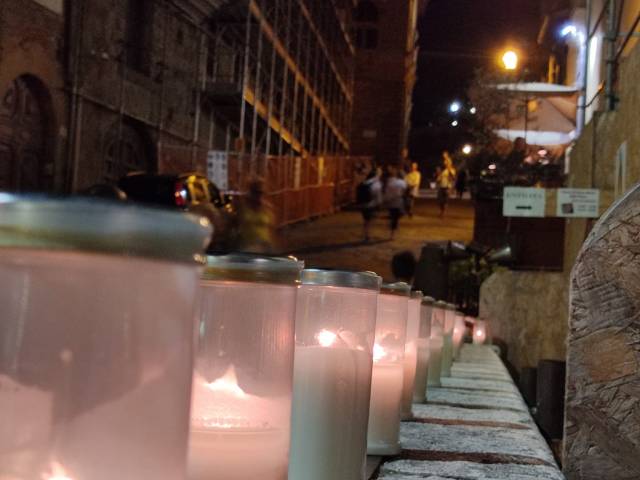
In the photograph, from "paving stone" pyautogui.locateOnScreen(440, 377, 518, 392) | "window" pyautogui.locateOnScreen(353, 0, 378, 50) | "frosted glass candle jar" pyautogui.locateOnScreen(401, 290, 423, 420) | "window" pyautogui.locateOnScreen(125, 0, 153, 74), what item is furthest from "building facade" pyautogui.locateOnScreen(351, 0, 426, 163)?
"frosted glass candle jar" pyautogui.locateOnScreen(401, 290, 423, 420)

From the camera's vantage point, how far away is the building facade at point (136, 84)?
45.4 ft

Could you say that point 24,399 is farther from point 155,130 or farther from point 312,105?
point 312,105

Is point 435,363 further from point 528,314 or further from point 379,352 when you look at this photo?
point 528,314

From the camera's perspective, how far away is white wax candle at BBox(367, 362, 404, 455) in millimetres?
1609

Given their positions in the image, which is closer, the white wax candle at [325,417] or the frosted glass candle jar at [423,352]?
the white wax candle at [325,417]

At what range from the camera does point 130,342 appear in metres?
0.57

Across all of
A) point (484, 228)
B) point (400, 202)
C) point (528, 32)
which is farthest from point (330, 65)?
point (484, 228)

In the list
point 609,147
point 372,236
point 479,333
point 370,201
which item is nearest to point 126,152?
point 370,201

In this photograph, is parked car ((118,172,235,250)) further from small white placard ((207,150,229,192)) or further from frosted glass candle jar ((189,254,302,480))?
frosted glass candle jar ((189,254,302,480))

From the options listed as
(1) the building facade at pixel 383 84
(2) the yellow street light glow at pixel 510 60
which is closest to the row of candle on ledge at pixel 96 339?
(2) the yellow street light glow at pixel 510 60

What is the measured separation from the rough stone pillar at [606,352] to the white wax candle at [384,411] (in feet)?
1.71

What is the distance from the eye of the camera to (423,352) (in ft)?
8.17

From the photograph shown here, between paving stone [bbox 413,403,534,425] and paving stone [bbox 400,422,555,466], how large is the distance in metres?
0.14

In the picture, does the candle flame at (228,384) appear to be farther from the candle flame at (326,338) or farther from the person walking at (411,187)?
the person walking at (411,187)
